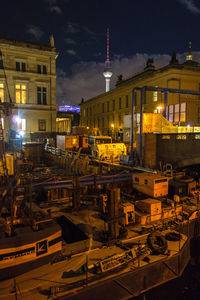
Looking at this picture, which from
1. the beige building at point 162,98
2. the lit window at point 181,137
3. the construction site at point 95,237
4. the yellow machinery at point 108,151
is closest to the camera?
the construction site at point 95,237

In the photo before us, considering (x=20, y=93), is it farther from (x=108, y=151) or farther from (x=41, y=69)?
(x=108, y=151)

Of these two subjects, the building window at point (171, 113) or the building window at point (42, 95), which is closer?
the building window at point (171, 113)

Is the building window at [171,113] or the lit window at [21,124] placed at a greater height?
the building window at [171,113]

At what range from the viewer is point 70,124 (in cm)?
6700

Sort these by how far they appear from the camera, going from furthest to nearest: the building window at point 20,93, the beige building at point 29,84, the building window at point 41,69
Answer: the building window at point 41,69 → the building window at point 20,93 → the beige building at point 29,84

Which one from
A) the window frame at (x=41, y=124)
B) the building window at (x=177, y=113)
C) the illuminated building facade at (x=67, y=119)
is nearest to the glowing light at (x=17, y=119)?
the window frame at (x=41, y=124)

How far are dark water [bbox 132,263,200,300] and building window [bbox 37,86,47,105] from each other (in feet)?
127

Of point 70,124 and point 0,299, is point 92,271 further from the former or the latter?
point 70,124

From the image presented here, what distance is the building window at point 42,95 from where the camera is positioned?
42350 millimetres

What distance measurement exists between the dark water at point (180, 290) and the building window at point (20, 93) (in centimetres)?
3836

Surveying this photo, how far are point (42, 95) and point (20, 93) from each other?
415 cm

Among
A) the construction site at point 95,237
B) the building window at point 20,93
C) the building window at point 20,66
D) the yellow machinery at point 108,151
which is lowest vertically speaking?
the construction site at point 95,237

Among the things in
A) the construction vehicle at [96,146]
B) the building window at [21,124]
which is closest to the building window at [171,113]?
the construction vehicle at [96,146]

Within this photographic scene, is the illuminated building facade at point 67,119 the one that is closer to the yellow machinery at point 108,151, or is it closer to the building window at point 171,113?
the building window at point 171,113
